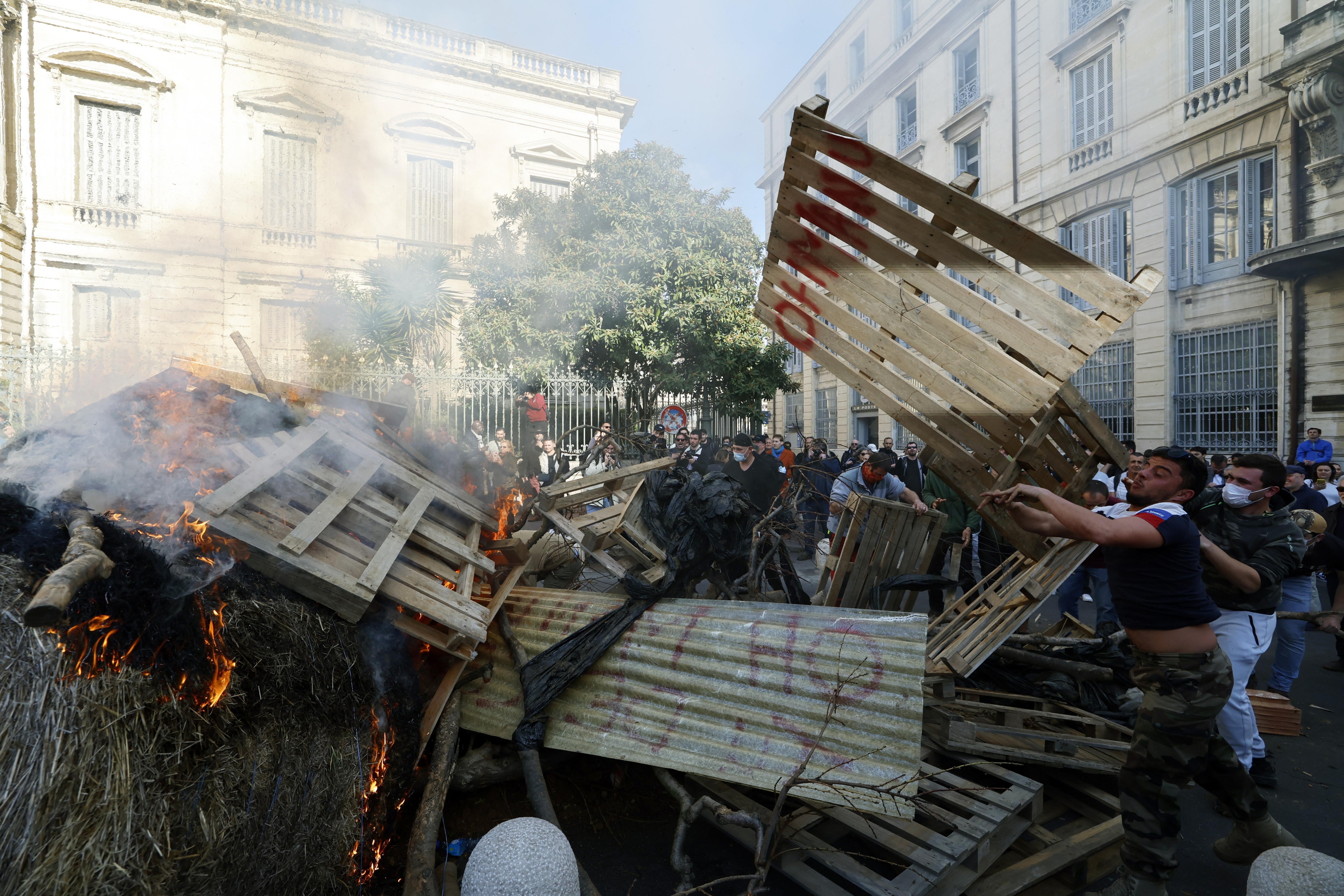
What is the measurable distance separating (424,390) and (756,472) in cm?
767

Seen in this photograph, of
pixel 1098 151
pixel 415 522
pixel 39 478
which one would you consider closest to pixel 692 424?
pixel 1098 151

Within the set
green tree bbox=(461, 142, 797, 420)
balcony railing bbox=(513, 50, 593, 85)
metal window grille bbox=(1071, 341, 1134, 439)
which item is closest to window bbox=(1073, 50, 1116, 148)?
metal window grille bbox=(1071, 341, 1134, 439)

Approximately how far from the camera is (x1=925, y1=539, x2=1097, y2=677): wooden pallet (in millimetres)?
3590

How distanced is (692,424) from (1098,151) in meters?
11.3

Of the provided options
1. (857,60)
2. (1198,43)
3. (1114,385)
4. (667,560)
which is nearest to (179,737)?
(667,560)

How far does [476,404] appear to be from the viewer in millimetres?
12406

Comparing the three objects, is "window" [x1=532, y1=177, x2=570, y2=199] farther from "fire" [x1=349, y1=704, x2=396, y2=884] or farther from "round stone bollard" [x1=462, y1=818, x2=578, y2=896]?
"round stone bollard" [x1=462, y1=818, x2=578, y2=896]

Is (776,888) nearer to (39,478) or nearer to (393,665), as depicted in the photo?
(393,665)

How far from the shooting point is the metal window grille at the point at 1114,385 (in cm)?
1373

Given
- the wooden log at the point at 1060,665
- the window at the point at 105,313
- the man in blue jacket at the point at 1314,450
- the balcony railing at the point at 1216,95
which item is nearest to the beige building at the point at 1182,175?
the balcony railing at the point at 1216,95

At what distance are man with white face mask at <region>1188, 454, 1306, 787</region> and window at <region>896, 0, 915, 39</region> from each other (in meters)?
22.1

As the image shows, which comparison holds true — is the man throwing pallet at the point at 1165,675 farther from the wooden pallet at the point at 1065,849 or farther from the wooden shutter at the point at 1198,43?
the wooden shutter at the point at 1198,43

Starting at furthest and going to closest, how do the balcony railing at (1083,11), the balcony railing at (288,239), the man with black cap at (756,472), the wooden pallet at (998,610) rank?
the balcony railing at (1083,11) < the balcony railing at (288,239) < the man with black cap at (756,472) < the wooden pallet at (998,610)

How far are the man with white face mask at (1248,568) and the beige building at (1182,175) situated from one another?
9.84 metres
